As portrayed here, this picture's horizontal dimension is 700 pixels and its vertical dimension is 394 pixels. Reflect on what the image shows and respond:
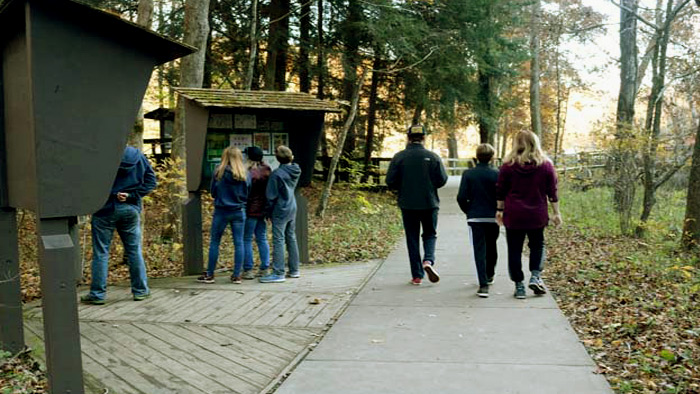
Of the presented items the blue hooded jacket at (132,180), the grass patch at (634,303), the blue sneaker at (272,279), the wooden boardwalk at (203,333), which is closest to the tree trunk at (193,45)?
the blue sneaker at (272,279)

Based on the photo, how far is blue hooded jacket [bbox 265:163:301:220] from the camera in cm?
838

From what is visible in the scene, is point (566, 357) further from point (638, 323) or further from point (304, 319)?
point (304, 319)

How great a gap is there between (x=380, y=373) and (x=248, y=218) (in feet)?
13.8

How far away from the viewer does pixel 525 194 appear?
7277 mm

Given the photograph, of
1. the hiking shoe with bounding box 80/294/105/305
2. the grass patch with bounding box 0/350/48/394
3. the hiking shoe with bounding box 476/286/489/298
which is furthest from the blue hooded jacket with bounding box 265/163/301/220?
the grass patch with bounding box 0/350/48/394

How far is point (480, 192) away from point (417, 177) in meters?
0.82

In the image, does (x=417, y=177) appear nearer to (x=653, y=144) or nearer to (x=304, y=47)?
(x=653, y=144)

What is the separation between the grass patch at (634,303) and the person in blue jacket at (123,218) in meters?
4.69

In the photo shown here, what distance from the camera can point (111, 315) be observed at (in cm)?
650

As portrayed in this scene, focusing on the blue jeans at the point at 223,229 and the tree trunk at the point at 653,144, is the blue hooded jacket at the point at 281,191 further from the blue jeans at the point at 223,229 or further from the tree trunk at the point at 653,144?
Result: the tree trunk at the point at 653,144

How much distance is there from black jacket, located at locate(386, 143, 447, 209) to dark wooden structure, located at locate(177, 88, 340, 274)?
5.20 ft

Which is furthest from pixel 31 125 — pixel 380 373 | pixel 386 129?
pixel 386 129

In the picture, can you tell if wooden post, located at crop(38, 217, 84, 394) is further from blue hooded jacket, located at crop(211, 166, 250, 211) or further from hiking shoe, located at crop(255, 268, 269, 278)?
hiking shoe, located at crop(255, 268, 269, 278)

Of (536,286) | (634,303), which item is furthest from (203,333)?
(634,303)
